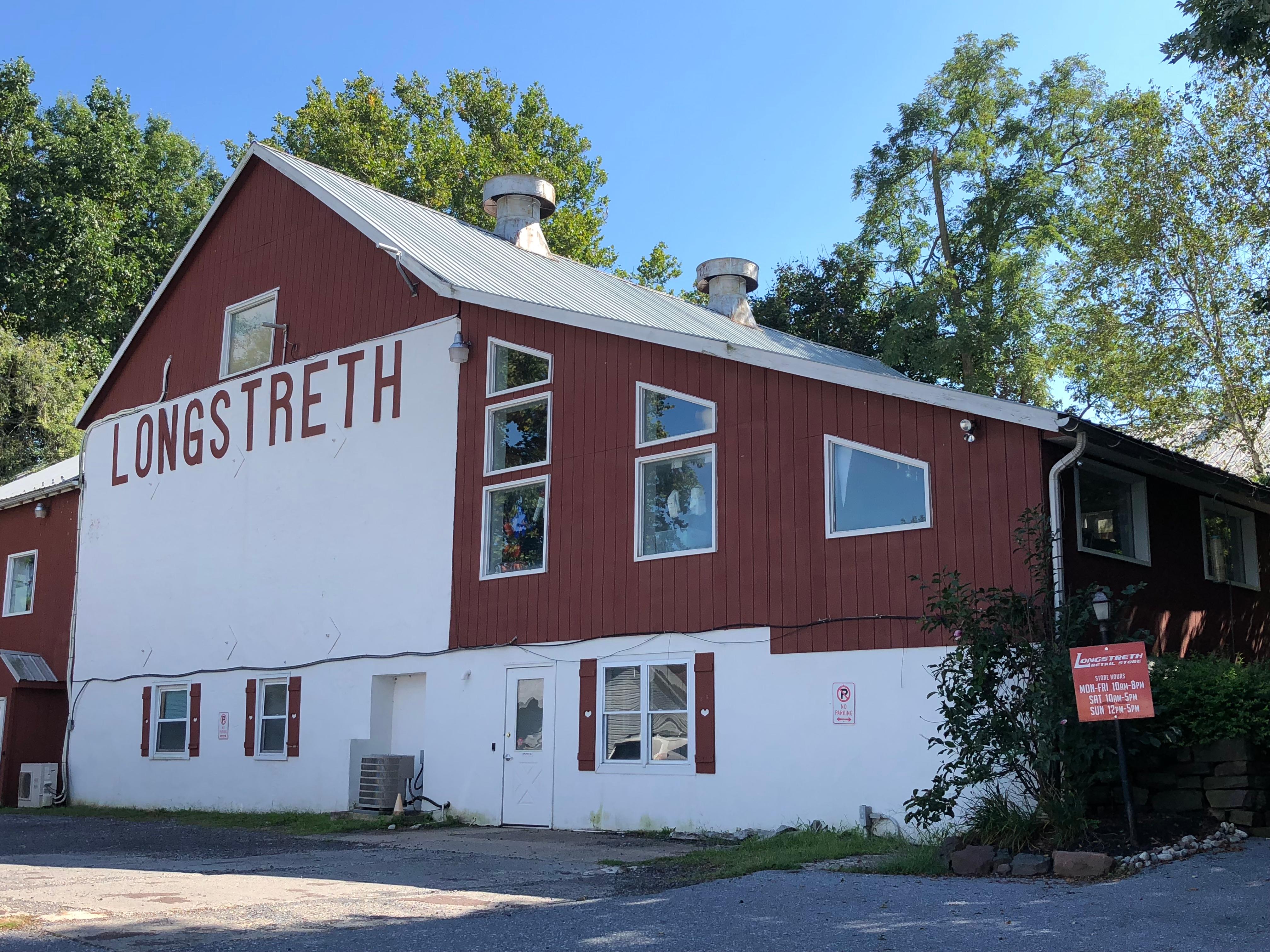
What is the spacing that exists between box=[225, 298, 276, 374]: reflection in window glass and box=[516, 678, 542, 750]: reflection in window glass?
301 inches

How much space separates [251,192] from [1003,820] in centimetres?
1638

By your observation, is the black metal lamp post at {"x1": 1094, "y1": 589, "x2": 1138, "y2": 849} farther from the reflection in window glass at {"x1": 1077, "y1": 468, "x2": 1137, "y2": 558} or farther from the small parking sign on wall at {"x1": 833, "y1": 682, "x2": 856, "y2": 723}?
the small parking sign on wall at {"x1": 833, "y1": 682, "x2": 856, "y2": 723}

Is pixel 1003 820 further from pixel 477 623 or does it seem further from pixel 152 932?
pixel 477 623

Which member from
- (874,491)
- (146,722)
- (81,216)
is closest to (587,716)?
(874,491)

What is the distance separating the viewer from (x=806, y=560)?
43.4 ft

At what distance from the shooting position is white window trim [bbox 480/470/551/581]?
15.8 m

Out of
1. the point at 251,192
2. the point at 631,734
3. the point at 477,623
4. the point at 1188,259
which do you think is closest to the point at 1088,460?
the point at 631,734

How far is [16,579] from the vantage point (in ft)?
79.8

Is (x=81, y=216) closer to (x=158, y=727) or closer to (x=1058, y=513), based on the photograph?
(x=158, y=727)

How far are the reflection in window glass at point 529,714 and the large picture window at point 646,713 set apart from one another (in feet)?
3.50

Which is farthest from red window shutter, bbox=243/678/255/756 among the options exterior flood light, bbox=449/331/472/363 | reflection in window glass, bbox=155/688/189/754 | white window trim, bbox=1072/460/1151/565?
white window trim, bbox=1072/460/1151/565

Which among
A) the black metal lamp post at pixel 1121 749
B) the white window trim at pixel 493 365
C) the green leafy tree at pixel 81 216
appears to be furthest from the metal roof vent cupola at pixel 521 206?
the green leafy tree at pixel 81 216

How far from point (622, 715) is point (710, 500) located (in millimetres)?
2722

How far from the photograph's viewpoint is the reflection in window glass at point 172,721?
19797 millimetres
